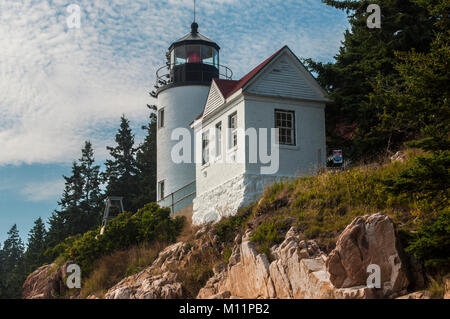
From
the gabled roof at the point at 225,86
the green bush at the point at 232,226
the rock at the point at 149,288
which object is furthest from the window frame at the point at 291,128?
the rock at the point at 149,288

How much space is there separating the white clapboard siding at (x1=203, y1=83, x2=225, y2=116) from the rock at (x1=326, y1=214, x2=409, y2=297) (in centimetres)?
1180

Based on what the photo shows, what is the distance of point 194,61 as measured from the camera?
3291 cm

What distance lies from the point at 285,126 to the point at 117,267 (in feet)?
29.5

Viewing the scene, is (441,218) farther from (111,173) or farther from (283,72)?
(111,173)

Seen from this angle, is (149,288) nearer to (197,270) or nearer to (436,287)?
(197,270)

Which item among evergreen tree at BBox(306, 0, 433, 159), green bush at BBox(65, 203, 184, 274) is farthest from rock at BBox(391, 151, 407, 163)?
green bush at BBox(65, 203, 184, 274)

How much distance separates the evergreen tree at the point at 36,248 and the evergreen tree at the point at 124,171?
8039 millimetres

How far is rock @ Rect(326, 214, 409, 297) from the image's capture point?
13.0m

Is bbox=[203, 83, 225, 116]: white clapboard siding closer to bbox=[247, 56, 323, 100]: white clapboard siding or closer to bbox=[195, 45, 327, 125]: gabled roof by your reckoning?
bbox=[195, 45, 327, 125]: gabled roof

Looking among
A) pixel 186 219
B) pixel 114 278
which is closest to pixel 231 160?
pixel 186 219

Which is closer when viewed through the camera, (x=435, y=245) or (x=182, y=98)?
(x=435, y=245)

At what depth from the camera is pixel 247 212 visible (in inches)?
831

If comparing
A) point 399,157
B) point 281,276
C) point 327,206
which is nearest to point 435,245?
point 281,276

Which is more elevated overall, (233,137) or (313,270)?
(233,137)
